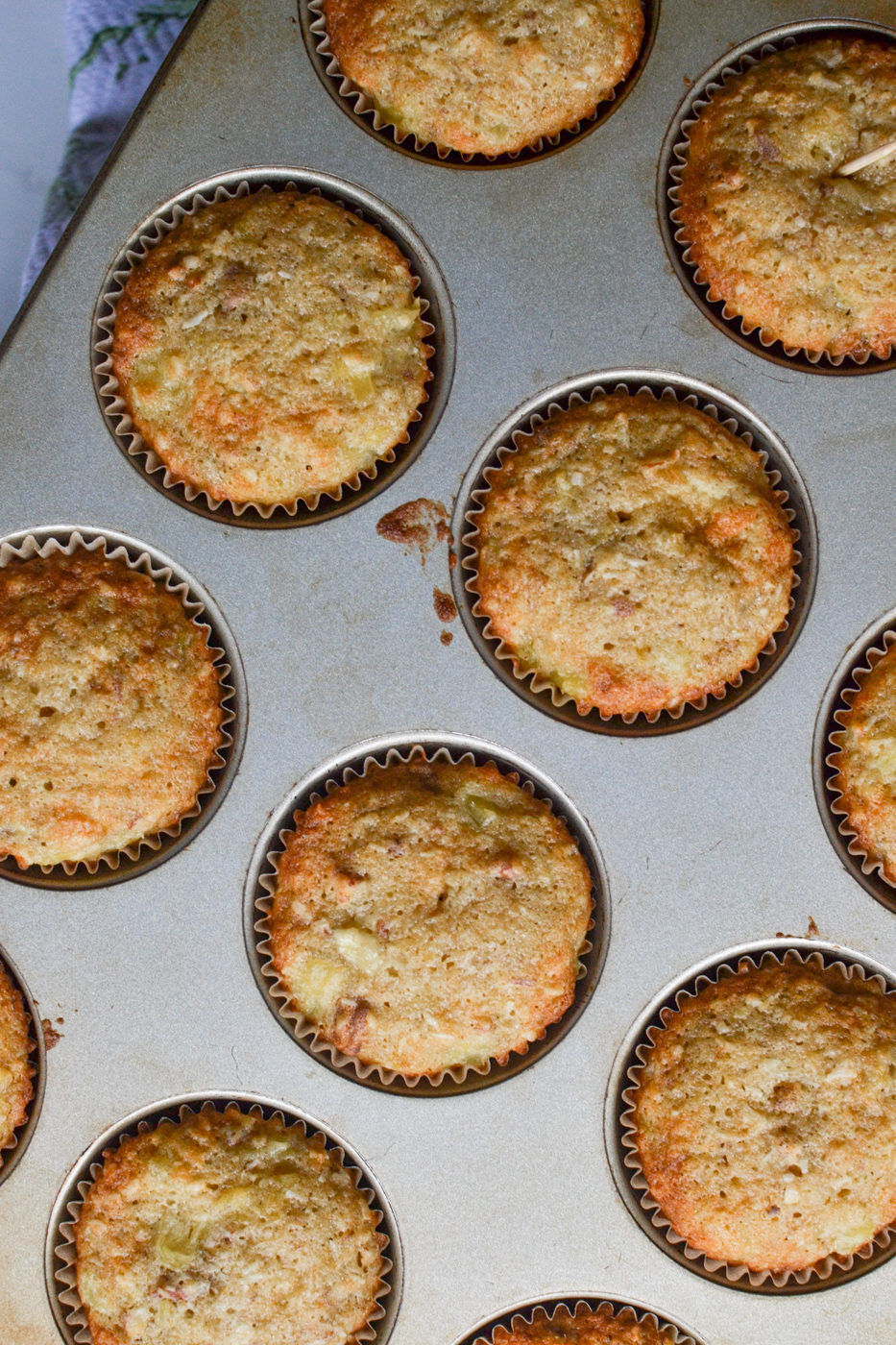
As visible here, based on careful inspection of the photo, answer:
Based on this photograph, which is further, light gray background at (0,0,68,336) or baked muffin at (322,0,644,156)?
light gray background at (0,0,68,336)

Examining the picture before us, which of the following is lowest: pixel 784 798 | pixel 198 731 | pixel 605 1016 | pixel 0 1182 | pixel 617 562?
pixel 0 1182

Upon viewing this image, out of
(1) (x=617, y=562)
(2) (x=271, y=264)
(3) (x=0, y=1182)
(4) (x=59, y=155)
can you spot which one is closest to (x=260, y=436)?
(2) (x=271, y=264)

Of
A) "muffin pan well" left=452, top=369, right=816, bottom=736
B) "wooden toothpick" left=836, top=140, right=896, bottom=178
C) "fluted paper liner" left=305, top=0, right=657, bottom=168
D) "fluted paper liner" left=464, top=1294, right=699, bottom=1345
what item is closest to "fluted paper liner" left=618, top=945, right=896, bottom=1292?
"fluted paper liner" left=464, top=1294, right=699, bottom=1345

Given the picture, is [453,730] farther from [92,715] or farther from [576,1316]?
[576,1316]

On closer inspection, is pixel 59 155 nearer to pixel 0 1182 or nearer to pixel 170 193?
pixel 170 193

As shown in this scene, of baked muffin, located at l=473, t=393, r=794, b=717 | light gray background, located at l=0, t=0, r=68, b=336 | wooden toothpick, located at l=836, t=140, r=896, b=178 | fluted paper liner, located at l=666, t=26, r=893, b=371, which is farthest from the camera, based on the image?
light gray background, located at l=0, t=0, r=68, b=336

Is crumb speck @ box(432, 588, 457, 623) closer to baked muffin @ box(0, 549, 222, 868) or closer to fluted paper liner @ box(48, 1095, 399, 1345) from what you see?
baked muffin @ box(0, 549, 222, 868)
